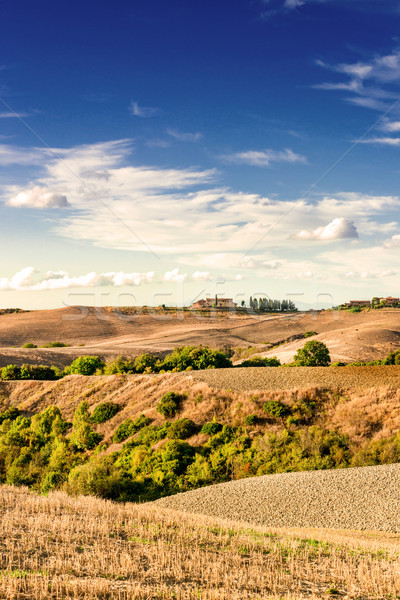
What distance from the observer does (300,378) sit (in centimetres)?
3481

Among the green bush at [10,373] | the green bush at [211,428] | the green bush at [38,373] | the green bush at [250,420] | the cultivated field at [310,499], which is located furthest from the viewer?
the green bush at [38,373]

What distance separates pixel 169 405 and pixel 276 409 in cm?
744

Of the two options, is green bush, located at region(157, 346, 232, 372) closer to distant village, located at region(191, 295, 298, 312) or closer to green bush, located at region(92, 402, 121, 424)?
green bush, located at region(92, 402, 121, 424)

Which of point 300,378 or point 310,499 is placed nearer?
point 310,499

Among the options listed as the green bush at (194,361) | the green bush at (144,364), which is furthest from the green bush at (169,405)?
the green bush at (144,364)

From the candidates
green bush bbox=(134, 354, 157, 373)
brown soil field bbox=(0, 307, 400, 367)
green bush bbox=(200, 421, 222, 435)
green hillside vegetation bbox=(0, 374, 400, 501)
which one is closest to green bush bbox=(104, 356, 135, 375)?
green bush bbox=(134, 354, 157, 373)

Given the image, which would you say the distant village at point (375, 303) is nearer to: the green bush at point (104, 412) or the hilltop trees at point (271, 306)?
the hilltop trees at point (271, 306)

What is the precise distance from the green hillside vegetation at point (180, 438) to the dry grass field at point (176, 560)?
9.13m

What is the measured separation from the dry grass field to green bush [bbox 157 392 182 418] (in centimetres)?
1559

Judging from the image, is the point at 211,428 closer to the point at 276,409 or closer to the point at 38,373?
the point at 276,409

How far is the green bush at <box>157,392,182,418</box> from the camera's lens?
107 ft

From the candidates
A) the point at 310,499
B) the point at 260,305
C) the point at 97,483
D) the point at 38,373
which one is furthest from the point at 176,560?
the point at 260,305

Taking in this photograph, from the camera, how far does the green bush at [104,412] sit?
34844 millimetres

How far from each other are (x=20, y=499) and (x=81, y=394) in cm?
2118
